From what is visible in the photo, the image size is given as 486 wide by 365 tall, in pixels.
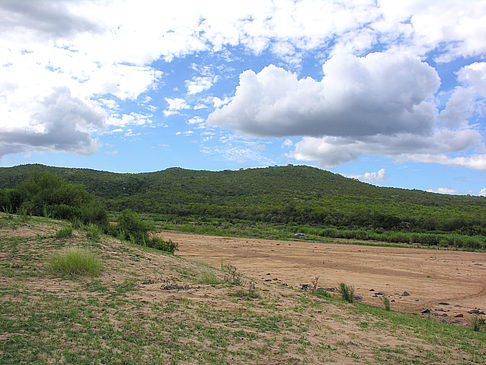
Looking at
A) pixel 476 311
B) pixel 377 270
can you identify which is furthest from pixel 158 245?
pixel 476 311

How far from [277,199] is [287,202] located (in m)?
3.21

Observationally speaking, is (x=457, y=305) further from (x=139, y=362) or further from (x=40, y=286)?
(x=40, y=286)

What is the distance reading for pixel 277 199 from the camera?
63.3m

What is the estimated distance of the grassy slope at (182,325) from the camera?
484cm

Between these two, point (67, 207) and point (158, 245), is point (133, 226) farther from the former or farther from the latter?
point (67, 207)

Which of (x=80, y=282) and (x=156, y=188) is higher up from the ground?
(x=156, y=188)

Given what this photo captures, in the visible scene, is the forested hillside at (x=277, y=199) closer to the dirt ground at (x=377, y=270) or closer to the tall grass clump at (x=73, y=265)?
the dirt ground at (x=377, y=270)

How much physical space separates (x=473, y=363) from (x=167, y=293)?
602cm

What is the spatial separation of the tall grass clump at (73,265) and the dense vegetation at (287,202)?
3438cm

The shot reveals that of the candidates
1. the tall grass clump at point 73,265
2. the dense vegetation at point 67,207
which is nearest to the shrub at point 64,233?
the tall grass clump at point 73,265

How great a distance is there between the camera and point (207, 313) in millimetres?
7016

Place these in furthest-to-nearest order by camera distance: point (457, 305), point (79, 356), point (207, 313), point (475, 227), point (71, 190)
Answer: point (475, 227), point (71, 190), point (457, 305), point (207, 313), point (79, 356)

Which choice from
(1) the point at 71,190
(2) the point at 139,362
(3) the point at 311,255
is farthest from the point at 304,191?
(2) the point at 139,362

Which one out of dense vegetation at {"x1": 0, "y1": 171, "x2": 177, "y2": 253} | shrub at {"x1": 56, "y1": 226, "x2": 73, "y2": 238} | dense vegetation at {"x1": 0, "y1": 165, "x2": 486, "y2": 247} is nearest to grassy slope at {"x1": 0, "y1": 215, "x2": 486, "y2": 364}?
shrub at {"x1": 56, "y1": 226, "x2": 73, "y2": 238}
